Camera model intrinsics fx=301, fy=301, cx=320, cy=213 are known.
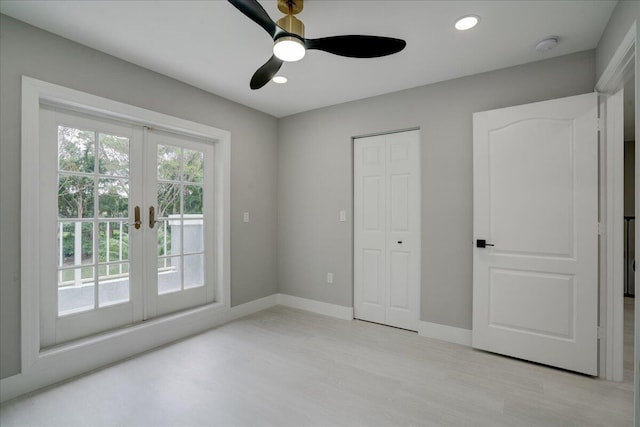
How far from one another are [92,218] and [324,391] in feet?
7.79

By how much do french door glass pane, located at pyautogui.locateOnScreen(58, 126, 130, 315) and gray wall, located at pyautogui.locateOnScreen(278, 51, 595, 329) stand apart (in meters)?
1.98

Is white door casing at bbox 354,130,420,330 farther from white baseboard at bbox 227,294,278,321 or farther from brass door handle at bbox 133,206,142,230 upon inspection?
brass door handle at bbox 133,206,142,230

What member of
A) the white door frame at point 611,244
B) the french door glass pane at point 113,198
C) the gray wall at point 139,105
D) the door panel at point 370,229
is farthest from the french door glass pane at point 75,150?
the white door frame at point 611,244

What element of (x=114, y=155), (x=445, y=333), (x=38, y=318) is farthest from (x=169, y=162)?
(x=445, y=333)

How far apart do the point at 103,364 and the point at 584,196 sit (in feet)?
13.5

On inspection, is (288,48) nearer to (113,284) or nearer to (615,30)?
(615,30)

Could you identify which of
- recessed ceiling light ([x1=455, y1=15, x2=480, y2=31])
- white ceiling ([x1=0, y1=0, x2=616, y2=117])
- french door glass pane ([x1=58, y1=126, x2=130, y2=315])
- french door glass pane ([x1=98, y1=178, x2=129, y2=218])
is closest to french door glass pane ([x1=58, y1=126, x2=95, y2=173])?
french door glass pane ([x1=58, y1=126, x2=130, y2=315])

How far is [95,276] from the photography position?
8.57 feet

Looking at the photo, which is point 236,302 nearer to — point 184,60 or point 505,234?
point 184,60

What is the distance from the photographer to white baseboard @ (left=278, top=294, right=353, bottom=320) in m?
3.69

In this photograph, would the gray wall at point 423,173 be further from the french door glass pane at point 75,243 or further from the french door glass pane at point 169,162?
the french door glass pane at point 75,243

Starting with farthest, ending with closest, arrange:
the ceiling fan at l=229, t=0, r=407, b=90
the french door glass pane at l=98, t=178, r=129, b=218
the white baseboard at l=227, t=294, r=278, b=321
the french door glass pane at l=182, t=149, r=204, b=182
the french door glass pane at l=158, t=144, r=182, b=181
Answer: the white baseboard at l=227, t=294, r=278, b=321 < the french door glass pane at l=182, t=149, r=204, b=182 < the french door glass pane at l=158, t=144, r=182, b=181 < the french door glass pane at l=98, t=178, r=129, b=218 < the ceiling fan at l=229, t=0, r=407, b=90

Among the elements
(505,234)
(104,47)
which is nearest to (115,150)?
(104,47)

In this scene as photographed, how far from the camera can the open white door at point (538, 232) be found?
7.72 ft
